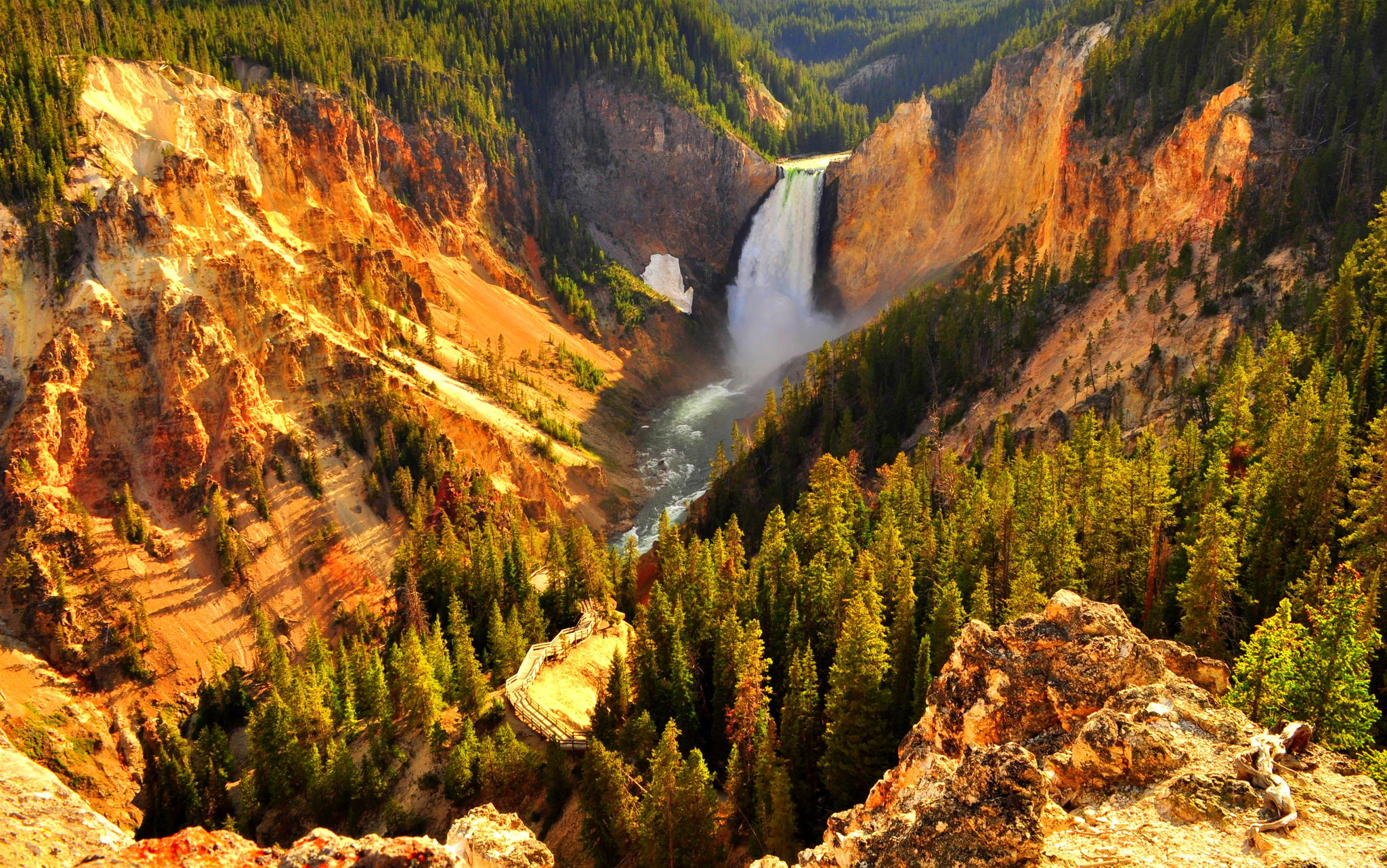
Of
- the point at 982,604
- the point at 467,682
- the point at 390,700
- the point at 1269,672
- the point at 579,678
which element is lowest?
the point at 390,700

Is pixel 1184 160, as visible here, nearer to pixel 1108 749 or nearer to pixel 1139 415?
pixel 1139 415

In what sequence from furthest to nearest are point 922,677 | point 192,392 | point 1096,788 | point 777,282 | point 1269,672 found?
point 777,282 < point 192,392 < point 922,677 < point 1269,672 < point 1096,788

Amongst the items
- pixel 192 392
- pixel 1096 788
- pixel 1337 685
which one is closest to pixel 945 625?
pixel 1337 685

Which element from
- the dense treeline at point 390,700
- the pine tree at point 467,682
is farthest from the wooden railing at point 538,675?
the pine tree at point 467,682

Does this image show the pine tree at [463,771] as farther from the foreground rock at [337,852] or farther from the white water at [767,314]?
the white water at [767,314]

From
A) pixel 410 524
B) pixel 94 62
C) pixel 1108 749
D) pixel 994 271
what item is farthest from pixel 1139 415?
pixel 94 62

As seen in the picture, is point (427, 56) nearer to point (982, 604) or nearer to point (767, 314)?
point (767, 314)

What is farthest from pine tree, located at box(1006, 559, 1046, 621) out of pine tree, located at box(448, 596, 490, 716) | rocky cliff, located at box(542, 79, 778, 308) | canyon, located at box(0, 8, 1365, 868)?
rocky cliff, located at box(542, 79, 778, 308)
